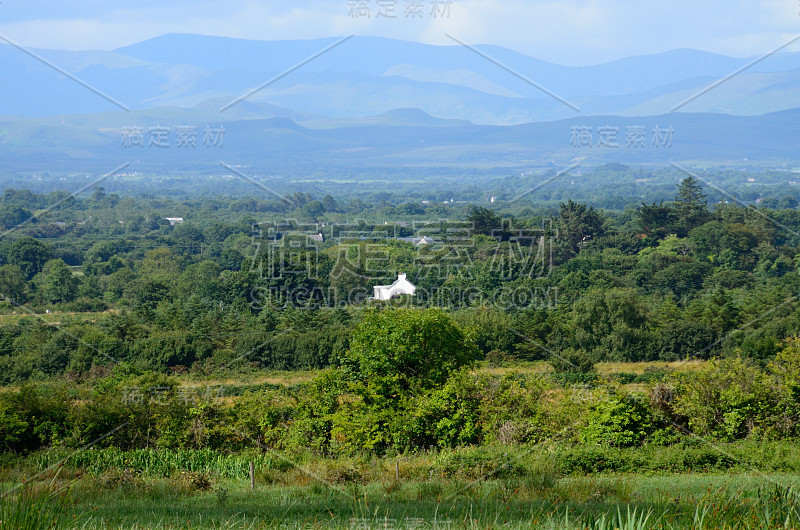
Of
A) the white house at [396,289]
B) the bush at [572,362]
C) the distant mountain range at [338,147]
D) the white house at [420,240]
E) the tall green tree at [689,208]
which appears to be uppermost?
the distant mountain range at [338,147]

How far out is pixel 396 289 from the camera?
102 feet

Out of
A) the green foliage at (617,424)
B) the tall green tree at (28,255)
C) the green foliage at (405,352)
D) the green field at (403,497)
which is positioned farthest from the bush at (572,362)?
the tall green tree at (28,255)

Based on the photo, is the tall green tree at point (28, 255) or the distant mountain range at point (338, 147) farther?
the distant mountain range at point (338, 147)

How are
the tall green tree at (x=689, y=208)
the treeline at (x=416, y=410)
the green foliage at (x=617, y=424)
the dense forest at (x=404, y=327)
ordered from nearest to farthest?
the green foliage at (x=617, y=424), the treeline at (x=416, y=410), the dense forest at (x=404, y=327), the tall green tree at (x=689, y=208)

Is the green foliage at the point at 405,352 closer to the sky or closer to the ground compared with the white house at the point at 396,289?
closer to the sky

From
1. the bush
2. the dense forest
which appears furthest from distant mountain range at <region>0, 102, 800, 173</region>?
the bush

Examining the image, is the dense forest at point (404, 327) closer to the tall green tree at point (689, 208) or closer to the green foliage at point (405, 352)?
the green foliage at point (405, 352)

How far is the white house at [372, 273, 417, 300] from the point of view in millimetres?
30844

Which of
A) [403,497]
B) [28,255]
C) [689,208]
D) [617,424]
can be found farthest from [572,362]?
[28,255]

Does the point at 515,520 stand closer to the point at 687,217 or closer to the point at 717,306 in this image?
the point at 717,306

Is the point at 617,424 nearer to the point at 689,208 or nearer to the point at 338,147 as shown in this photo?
the point at 689,208

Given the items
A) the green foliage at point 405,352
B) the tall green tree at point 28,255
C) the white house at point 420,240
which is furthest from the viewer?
the white house at point 420,240

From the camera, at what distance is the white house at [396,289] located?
101ft

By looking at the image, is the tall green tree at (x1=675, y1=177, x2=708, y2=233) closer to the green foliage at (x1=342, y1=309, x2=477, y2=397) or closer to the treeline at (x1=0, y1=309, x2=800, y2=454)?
the treeline at (x1=0, y1=309, x2=800, y2=454)
